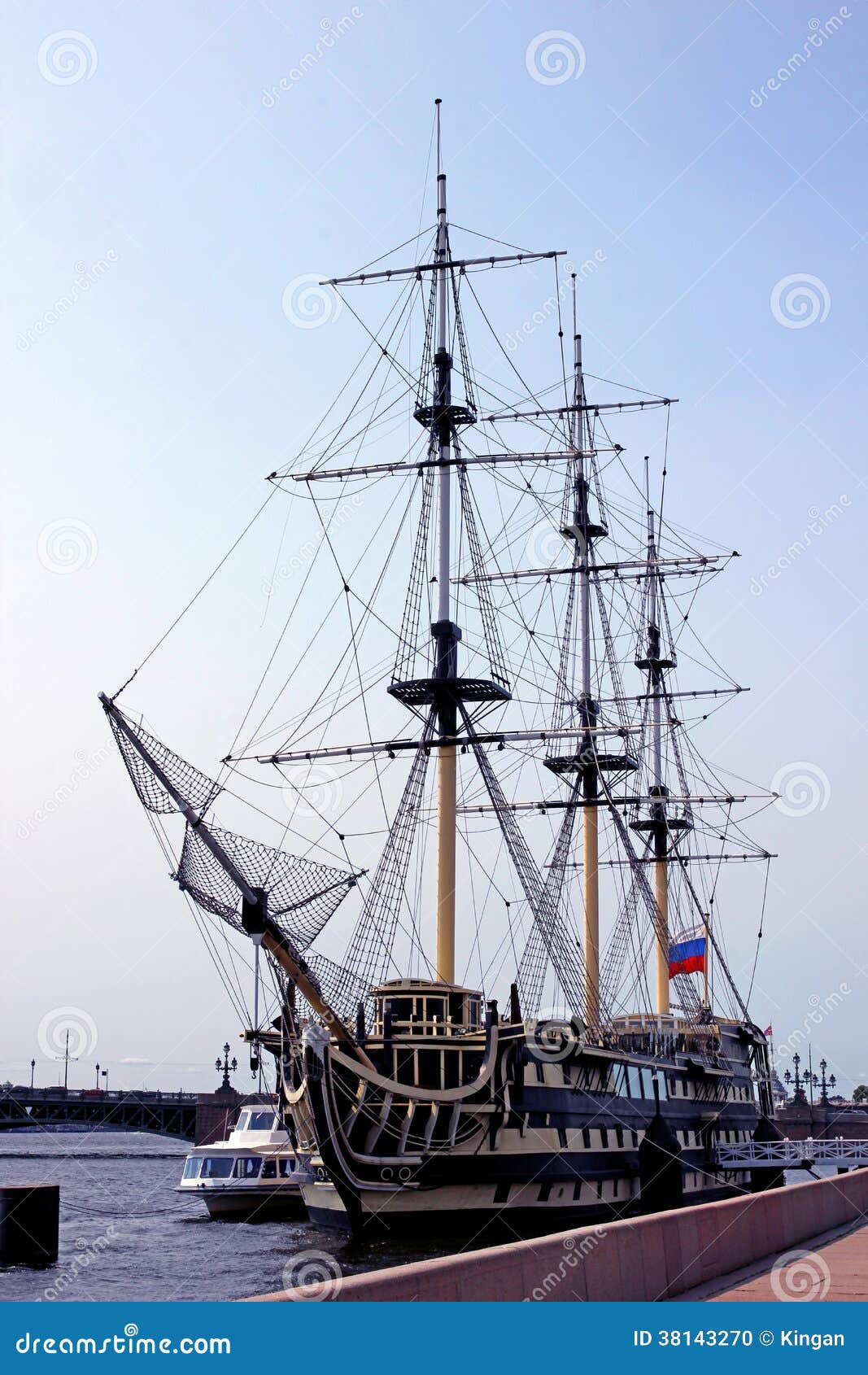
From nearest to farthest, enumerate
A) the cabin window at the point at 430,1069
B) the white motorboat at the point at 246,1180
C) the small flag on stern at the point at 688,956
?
the cabin window at the point at 430,1069 < the white motorboat at the point at 246,1180 < the small flag on stern at the point at 688,956

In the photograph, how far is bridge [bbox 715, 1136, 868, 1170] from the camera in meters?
57.0

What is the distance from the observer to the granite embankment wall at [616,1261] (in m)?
11.7

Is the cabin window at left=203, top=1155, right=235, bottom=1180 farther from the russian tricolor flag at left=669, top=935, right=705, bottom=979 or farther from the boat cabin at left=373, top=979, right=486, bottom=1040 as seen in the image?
the russian tricolor flag at left=669, top=935, right=705, bottom=979

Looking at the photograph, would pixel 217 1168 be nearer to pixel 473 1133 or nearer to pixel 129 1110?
pixel 473 1133

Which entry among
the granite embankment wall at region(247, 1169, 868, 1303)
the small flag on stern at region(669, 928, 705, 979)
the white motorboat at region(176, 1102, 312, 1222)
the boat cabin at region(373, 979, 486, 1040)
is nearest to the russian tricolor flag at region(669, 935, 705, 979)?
the small flag on stern at region(669, 928, 705, 979)

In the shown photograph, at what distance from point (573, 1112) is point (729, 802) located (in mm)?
36509

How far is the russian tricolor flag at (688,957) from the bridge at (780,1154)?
724 cm

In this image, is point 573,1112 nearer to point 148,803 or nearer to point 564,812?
point 148,803

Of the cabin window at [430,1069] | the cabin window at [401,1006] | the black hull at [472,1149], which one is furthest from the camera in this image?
the cabin window at [401,1006]

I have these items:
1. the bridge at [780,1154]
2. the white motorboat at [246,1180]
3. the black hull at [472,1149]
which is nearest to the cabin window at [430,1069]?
the black hull at [472,1149]

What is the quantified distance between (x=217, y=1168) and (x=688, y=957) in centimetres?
2189

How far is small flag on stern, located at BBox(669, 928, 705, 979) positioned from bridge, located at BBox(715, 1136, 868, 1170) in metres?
7.25

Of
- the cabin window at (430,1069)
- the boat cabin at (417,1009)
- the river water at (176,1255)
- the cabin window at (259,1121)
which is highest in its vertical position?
the boat cabin at (417,1009)

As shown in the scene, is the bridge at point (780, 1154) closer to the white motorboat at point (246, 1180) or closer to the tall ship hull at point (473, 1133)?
the tall ship hull at point (473, 1133)
